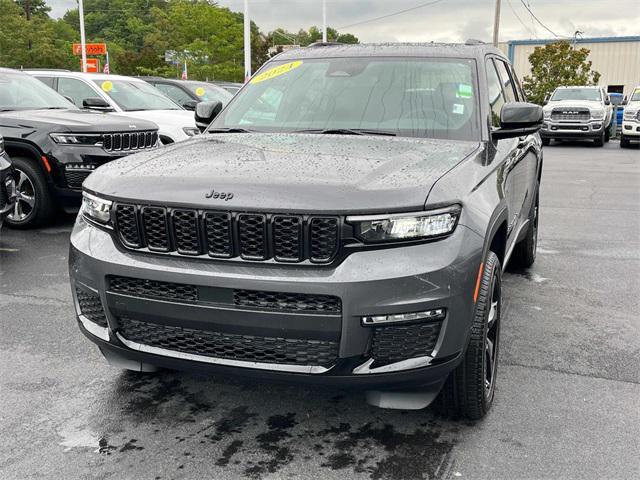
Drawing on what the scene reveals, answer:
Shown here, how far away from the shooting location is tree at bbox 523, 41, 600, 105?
35.5 m

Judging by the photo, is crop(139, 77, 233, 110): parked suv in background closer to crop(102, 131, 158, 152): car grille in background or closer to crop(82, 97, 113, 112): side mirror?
crop(82, 97, 113, 112): side mirror

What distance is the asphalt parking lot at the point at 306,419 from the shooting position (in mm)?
2793

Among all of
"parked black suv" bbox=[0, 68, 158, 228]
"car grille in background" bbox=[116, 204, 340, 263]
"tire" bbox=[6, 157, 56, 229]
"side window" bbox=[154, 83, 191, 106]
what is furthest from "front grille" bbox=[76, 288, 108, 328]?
"side window" bbox=[154, 83, 191, 106]

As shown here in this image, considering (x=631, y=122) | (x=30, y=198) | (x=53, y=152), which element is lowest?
(x=30, y=198)

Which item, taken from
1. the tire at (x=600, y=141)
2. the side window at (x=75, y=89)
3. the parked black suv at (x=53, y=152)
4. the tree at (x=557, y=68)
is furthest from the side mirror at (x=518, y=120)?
the tree at (x=557, y=68)

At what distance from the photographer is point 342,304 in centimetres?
250

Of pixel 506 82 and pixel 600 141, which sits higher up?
pixel 506 82

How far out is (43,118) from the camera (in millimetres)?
7457

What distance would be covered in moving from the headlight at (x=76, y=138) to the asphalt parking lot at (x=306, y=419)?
275 cm

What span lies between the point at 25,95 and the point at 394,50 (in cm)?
579

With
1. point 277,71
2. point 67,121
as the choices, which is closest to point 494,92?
point 277,71

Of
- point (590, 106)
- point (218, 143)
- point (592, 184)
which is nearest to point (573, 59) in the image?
point (590, 106)

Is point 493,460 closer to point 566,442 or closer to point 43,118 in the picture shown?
point 566,442

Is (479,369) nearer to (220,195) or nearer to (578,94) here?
(220,195)
